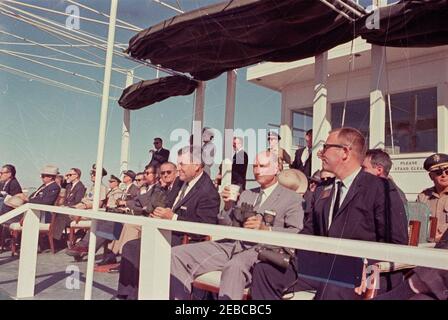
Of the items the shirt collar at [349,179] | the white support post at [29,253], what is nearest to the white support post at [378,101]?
the shirt collar at [349,179]

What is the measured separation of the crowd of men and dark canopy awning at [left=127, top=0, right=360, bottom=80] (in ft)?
2.59

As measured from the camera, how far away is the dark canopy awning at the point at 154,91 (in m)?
2.55

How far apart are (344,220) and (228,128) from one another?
3.86ft

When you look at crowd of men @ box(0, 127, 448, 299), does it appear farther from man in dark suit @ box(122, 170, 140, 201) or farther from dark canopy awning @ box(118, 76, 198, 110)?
man in dark suit @ box(122, 170, 140, 201)

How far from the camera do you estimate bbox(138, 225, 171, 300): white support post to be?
1214mm

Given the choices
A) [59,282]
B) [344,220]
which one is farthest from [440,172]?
[59,282]

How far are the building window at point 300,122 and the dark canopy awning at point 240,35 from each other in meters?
0.64

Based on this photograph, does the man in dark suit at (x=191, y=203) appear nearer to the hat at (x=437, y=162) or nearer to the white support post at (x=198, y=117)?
the white support post at (x=198, y=117)

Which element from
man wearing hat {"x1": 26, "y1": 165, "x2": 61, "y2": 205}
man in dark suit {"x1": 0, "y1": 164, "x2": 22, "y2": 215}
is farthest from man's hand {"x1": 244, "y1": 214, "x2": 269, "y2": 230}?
man in dark suit {"x1": 0, "y1": 164, "x2": 22, "y2": 215}

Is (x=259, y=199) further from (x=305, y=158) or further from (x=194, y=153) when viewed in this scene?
(x=305, y=158)

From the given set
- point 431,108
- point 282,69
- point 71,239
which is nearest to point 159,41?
point 282,69

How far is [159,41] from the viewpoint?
2.97 metres

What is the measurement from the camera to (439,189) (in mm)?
2070

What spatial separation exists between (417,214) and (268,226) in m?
0.91
